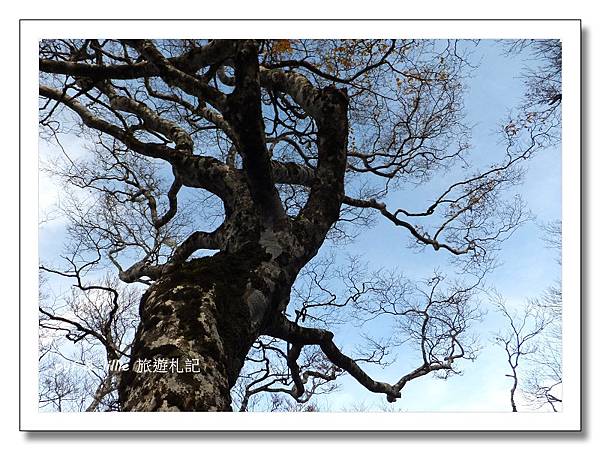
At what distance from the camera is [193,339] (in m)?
1.39

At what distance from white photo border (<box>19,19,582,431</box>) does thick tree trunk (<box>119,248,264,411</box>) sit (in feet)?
1.10

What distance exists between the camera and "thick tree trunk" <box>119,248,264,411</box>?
1294 millimetres

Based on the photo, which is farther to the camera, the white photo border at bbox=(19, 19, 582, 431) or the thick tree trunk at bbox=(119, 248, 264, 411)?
the white photo border at bbox=(19, 19, 582, 431)

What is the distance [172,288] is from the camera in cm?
162

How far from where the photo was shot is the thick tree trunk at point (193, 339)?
1294 mm

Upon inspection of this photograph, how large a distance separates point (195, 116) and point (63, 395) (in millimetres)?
2210
